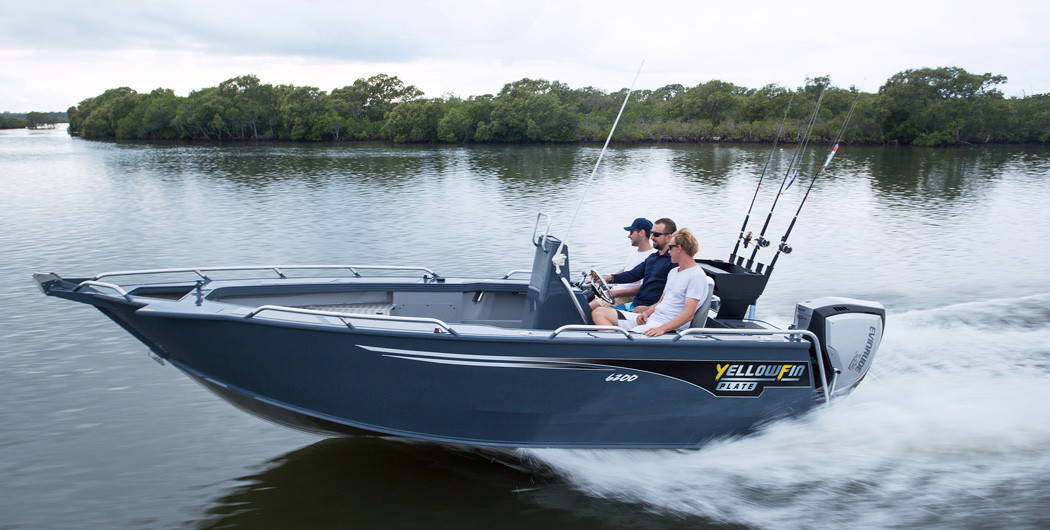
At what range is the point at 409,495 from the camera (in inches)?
191

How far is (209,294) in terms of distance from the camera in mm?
5121

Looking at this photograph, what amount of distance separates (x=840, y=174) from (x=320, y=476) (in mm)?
29011

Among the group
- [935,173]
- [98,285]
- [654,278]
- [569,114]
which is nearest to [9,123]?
[569,114]

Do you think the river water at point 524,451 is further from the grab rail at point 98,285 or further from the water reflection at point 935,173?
the water reflection at point 935,173

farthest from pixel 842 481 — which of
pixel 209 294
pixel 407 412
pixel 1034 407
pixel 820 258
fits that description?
pixel 820 258

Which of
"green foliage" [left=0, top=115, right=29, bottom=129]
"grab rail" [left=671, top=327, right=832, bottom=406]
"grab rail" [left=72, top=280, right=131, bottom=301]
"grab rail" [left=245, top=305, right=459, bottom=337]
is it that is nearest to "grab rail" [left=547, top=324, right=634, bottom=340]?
"grab rail" [left=671, top=327, right=832, bottom=406]

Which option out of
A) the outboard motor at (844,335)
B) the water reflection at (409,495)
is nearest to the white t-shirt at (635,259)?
the outboard motor at (844,335)

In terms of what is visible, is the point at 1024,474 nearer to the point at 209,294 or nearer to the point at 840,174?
the point at 209,294

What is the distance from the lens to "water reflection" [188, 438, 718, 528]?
4523 mm

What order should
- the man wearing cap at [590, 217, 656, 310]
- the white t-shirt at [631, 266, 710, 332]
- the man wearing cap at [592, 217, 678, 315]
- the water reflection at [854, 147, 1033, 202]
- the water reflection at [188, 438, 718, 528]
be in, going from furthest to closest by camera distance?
1. the water reflection at [854, 147, 1033, 202]
2. the man wearing cap at [590, 217, 656, 310]
3. the man wearing cap at [592, 217, 678, 315]
4. the white t-shirt at [631, 266, 710, 332]
5. the water reflection at [188, 438, 718, 528]

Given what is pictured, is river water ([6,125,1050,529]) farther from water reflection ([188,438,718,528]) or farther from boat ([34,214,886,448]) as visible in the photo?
boat ([34,214,886,448])

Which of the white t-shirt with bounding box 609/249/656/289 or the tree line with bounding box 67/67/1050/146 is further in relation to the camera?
the tree line with bounding box 67/67/1050/146

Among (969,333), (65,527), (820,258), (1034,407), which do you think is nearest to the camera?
(65,527)

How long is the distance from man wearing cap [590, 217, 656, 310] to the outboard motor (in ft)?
4.52
